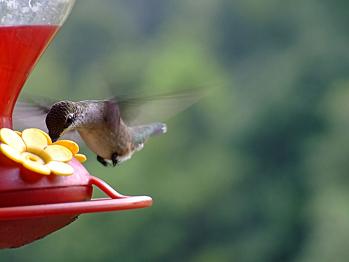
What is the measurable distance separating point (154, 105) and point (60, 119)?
98 cm

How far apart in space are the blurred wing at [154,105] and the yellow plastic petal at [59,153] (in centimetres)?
83

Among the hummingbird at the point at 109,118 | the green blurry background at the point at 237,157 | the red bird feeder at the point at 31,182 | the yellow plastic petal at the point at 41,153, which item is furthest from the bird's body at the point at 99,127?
the green blurry background at the point at 237,157

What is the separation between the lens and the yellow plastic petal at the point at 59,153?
10.2ft

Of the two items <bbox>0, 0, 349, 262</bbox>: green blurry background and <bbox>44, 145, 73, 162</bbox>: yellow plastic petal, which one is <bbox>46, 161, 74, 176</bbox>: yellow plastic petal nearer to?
<bbox>44, 145, 73, 162</bbox>: yellow plastic petal

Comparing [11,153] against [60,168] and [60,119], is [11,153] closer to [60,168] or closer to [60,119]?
[60,168]

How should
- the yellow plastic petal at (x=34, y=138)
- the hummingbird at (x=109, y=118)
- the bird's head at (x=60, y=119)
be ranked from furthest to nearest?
the hummingbird at (x=109, y=118) → the bird's head at (x=60, y=119) → the yellow plastic petal at (x=34, y=138)

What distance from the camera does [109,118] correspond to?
4152mm

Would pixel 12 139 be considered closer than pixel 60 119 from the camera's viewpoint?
Yes

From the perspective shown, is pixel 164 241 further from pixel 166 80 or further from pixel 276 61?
pixel 276 61

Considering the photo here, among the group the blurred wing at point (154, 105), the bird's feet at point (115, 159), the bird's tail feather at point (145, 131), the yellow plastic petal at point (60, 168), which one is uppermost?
the yellow plastic petal at point (60, 168)

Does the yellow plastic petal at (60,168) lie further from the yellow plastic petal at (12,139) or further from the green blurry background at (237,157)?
the green blurry background at (237,157)

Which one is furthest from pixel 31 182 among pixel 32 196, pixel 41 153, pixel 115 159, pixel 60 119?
pixel 115 159

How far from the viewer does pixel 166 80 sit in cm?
1593

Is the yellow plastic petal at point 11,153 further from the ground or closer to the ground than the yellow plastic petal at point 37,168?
further from the ground
